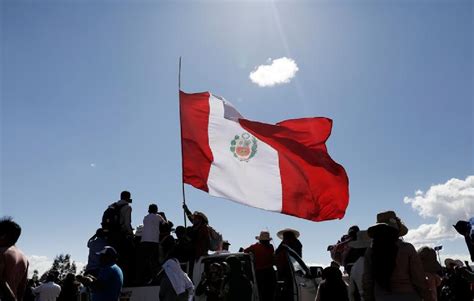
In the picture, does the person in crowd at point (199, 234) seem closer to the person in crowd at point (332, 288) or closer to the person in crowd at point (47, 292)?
the person in crowd at point (332, 288)

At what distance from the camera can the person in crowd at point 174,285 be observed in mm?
5988

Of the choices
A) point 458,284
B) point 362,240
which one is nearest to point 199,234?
→ point 362,240

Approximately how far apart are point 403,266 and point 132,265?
5522 millimetres

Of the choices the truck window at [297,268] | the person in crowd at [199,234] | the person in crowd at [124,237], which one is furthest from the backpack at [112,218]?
the truck window at [297,268]

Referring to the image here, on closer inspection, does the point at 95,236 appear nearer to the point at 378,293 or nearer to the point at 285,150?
the point at 285,150

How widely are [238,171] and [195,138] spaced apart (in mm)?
1207

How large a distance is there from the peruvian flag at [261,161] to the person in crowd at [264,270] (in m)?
1.08

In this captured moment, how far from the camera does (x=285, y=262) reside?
7812mm

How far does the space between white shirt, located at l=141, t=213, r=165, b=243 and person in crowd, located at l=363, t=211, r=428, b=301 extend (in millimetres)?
5044

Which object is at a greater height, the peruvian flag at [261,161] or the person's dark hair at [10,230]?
the peruvian flag at [261,161]

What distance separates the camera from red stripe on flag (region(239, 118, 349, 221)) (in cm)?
931

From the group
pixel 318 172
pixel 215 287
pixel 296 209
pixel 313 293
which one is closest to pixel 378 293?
pixel 215 287

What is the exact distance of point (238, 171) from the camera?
30.7 ft

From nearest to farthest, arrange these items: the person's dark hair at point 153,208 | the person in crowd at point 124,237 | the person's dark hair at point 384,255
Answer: the person's dark hair at point 384,255 → the person in crowd at point 124,237 → the person's dark hair at point 153,208
